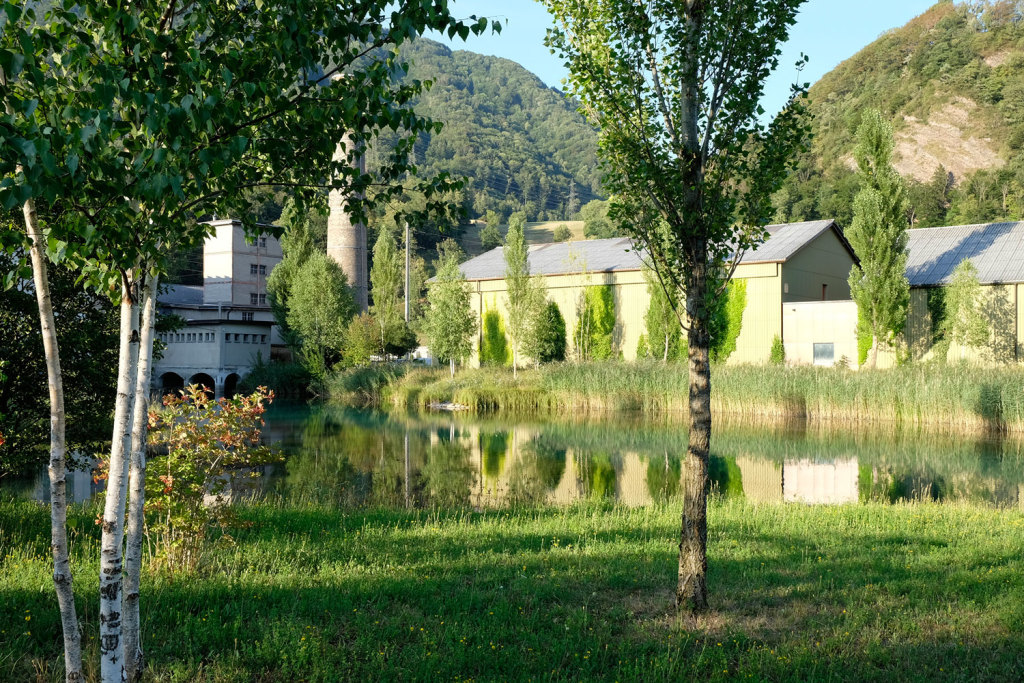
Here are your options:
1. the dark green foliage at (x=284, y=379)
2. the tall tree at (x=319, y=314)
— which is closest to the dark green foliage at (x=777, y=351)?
the tall tree at (x=319, y=314)

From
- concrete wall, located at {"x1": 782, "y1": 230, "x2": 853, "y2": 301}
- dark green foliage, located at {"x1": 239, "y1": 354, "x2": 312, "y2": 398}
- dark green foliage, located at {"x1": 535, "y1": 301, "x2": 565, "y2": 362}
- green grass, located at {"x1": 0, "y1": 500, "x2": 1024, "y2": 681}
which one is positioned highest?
concrete wall, located at {"x1": 782, "y1": 230, "x2": 853, "y2": 301}

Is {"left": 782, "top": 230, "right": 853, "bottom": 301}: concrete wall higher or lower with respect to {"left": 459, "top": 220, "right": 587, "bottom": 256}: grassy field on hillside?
lower

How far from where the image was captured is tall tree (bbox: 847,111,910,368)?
2761 centimetres

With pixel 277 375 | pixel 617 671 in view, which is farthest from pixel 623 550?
pixel 277 375

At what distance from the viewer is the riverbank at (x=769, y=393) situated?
2133 centimetres

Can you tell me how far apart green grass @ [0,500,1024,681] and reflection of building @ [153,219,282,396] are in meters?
31.2

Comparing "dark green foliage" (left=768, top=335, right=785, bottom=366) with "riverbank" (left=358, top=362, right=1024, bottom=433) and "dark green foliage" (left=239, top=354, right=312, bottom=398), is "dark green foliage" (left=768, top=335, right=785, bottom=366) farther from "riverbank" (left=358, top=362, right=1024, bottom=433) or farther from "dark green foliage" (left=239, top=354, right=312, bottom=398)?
"dark green foliage" (left=239, top=354, right=312, bottom=398)

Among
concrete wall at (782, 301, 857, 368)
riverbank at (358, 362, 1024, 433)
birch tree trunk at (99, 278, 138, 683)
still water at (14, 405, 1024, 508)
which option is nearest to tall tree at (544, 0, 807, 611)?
birch tree trunk at (99, 278, 138, 683)

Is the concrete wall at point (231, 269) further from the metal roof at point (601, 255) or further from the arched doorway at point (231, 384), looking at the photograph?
the metal roof at point (601, 255)

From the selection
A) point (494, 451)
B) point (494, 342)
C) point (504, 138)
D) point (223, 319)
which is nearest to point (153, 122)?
point (494, 451)

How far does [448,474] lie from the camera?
645 inches

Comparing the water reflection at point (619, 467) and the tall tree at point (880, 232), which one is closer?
the water reflection at point (619, 467)

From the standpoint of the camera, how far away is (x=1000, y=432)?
20672 mm

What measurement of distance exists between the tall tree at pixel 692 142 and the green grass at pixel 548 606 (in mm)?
814
